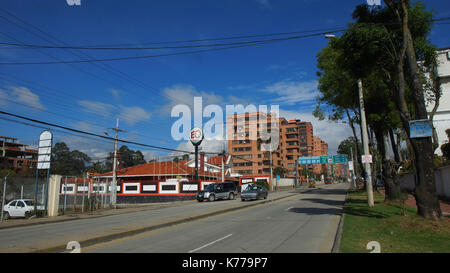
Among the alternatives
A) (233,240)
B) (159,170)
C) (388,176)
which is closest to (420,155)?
(233,240)

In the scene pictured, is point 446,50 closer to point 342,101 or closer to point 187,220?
point 342,101

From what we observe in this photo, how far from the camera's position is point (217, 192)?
3459cm

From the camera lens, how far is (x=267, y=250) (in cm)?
805

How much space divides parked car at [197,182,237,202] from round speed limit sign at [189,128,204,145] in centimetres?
1180

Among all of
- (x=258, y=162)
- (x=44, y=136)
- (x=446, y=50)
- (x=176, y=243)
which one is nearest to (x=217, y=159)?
(x=258, y=162)

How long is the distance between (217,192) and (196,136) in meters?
14.1

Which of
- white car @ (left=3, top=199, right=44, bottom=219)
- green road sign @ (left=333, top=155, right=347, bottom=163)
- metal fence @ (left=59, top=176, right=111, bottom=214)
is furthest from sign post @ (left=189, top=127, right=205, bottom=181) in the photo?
green road sign @ (left=333, top=155, right=347, bottom=163)

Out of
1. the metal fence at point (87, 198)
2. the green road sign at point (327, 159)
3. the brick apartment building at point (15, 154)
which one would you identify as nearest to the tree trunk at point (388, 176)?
the metal fence at point (87, 198)

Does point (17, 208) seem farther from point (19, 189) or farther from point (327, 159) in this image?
point (327, 159)

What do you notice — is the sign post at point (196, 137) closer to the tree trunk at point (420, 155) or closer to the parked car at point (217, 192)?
the parked car at point (217, 192)

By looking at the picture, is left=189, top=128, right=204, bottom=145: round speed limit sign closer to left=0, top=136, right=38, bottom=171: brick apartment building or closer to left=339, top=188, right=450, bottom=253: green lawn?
left=339, top=188, right=450, bottom=253: green lawn

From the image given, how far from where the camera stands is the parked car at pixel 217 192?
1342 inches
